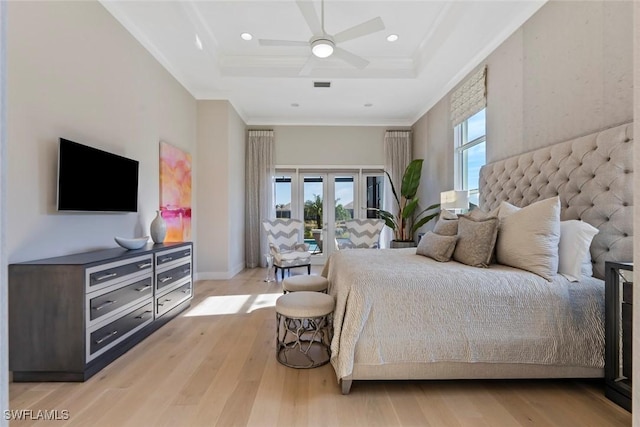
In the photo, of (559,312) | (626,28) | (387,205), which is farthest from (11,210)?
(387,205)

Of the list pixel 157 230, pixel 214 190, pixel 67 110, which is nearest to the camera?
pixel 67 110

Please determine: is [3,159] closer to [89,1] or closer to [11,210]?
[11,210]

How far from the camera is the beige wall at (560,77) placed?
6.31 ft

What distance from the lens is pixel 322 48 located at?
267 centimetres

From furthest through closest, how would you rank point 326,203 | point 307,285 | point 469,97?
point 326,203, point 469,97, point 307,285

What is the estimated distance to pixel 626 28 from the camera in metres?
1.85

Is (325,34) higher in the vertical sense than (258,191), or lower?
higher

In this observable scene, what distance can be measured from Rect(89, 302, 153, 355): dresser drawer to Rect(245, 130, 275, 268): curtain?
3.20 m

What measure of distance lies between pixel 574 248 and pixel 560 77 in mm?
1450

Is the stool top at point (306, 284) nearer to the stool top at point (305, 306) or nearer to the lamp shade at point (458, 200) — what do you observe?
the stool top at point (305, 306)

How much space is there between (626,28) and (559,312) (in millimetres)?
1839

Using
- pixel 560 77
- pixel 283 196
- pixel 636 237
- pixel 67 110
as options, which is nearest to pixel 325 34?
pixel 560 77

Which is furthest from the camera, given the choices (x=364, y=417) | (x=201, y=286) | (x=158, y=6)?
(x=201, y=286)

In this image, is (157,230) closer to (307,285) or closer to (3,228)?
(307,285)
